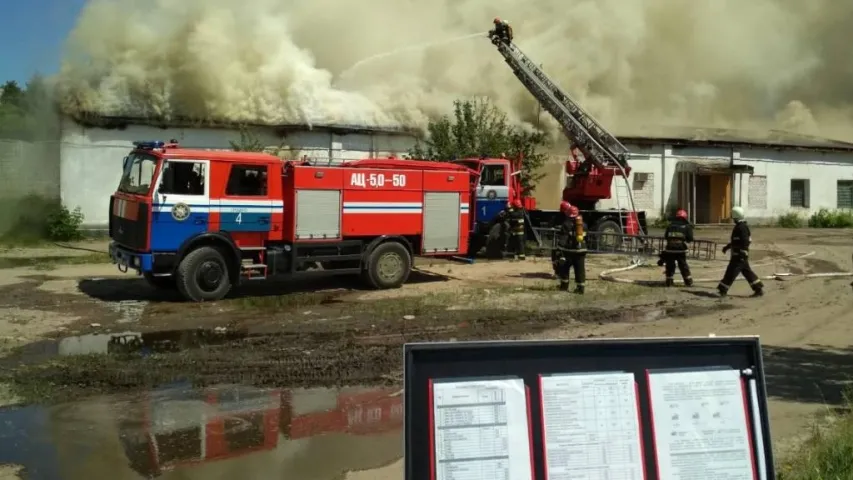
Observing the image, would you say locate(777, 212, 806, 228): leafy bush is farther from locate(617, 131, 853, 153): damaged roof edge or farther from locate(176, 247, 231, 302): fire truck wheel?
locate(176, 247, 231, 302): fire truck wheel

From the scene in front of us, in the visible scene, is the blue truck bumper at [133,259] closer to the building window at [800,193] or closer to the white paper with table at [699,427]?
the white paper with table at [699,427]

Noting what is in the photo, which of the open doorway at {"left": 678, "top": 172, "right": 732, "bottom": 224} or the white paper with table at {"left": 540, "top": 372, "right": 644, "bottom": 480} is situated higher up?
the open doorway at {"left": 678, "top": 172, "right": 732, "bottom": 224}

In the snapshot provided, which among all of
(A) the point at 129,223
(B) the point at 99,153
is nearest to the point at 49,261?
(B) the point at 99,153

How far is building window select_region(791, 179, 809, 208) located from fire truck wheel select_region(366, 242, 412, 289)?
2681 centimetres

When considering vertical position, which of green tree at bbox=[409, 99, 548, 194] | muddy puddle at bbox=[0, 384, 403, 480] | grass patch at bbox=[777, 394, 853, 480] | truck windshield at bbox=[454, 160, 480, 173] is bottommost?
muddy puddle at bbox=[0, 384, 403, 480]

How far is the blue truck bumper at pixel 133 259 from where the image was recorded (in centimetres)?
1132

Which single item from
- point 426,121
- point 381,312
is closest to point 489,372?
point 381,312

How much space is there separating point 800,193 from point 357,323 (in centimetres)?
3037

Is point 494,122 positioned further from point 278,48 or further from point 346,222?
point 346,222

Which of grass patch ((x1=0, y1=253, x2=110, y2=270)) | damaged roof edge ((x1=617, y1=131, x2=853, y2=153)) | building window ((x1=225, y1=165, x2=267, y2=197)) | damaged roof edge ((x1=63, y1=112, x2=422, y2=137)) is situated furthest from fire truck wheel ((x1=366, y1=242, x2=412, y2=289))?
damaged roof edge ((x1=617, y1=131, x2=853, y2=153))

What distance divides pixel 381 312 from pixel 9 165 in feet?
49.8

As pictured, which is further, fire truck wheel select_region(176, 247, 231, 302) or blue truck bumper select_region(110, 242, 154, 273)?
fire truck wheel select_region(176, 247, 231, 302)

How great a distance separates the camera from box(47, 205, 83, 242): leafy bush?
21312 millimetres

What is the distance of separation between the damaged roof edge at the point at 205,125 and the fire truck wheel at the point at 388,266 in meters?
10.9
